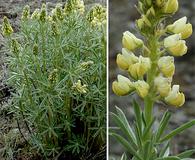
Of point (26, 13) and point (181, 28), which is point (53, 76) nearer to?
point (26, 13)

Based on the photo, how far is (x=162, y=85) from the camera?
2.24 feet

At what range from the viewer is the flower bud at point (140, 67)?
68 cm

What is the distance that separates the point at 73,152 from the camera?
1.22m

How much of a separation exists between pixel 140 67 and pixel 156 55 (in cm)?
3

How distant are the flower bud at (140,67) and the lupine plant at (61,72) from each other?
0.38 metres

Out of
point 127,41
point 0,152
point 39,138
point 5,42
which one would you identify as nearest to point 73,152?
point 39,138

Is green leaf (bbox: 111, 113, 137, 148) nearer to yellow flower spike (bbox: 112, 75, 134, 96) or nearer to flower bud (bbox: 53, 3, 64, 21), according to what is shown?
yellow flower spike (bbox: 112, 75, 134, 96)

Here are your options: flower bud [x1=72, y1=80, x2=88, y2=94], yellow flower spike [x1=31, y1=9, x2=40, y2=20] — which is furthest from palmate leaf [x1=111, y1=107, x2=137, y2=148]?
yellow flower spike [x1=31, y1=9, x2=40, y2=20]

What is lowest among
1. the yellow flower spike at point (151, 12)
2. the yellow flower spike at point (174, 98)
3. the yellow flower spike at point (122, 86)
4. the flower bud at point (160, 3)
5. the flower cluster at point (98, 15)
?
the yellow flower spike at point (174, 98)

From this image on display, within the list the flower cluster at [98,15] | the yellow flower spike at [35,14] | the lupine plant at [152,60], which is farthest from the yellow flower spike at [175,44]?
the yellow flower spike at [35,14]

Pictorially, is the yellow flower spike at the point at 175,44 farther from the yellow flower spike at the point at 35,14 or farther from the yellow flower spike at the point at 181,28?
the yellow flower spike at the point at 35,14

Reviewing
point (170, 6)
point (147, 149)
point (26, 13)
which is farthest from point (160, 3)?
point (26, 13)

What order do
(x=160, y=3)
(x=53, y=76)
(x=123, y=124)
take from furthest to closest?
1. (x=53, y=76)
2. (x=123, y=124)
3. (x=160, y=3)

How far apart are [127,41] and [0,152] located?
673 mm
